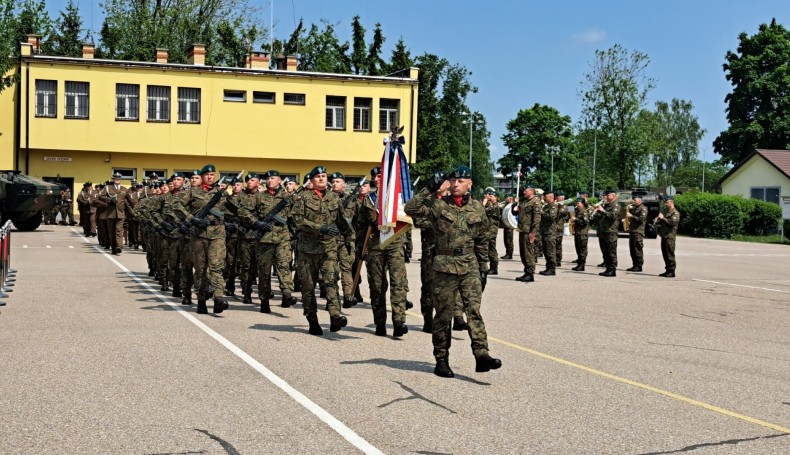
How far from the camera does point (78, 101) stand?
48344 mm

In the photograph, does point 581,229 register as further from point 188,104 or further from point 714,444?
point 188,104

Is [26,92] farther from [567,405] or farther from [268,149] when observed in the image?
[567,405]

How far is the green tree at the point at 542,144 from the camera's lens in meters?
102

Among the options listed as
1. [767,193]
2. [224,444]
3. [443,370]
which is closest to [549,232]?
[443,370]

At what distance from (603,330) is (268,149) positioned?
133ft

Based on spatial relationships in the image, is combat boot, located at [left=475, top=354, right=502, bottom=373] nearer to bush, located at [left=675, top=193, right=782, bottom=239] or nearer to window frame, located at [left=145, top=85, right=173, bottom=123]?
bush, located at [left=675, top=193, right=782, bottom=239]

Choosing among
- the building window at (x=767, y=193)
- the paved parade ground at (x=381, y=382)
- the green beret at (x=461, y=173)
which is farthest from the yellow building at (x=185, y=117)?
the green beret at (x=461, y=173)

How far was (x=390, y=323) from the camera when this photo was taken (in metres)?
12.5

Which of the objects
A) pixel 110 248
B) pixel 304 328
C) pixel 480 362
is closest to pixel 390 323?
pixel 304 328

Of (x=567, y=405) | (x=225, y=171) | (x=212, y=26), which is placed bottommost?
(x=567, y=405)

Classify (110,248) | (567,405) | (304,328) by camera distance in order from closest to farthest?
(567,405) → (304,328) → (110,248)

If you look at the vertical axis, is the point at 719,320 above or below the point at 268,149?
below

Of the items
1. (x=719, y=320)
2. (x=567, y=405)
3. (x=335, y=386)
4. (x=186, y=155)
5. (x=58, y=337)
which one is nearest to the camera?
(x=567, y=405)

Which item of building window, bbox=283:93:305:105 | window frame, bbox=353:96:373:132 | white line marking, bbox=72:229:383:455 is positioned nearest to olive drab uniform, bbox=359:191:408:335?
white line marking, bbox=72:229:383:455
